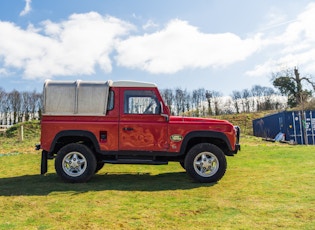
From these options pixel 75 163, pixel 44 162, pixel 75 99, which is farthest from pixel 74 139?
pixel 75 99

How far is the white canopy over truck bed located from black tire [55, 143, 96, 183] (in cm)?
78

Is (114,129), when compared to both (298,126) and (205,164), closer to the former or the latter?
(205,164)

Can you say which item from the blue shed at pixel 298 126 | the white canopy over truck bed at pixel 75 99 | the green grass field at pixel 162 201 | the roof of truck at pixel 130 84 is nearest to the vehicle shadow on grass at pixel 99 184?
the green grass field at pixel 162 201

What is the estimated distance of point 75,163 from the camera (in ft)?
22.0

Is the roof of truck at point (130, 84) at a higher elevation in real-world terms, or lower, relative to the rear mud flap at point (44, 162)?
higher

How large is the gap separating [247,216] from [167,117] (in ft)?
10.1

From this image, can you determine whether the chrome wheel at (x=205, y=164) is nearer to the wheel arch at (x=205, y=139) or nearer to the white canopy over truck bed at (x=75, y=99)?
the wheel arch at (x=205, y=139)

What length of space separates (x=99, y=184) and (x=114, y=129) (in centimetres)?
120

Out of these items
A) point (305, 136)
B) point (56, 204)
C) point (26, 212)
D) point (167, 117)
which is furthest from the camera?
point (305, 136)

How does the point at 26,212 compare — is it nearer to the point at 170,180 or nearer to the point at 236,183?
the point at 170,180

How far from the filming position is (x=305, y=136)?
20.7 meters

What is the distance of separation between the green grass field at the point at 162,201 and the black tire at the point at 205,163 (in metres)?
0.22

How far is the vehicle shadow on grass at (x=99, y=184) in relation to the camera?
588 centimetres

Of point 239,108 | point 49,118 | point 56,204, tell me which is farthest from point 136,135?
point 239,108
